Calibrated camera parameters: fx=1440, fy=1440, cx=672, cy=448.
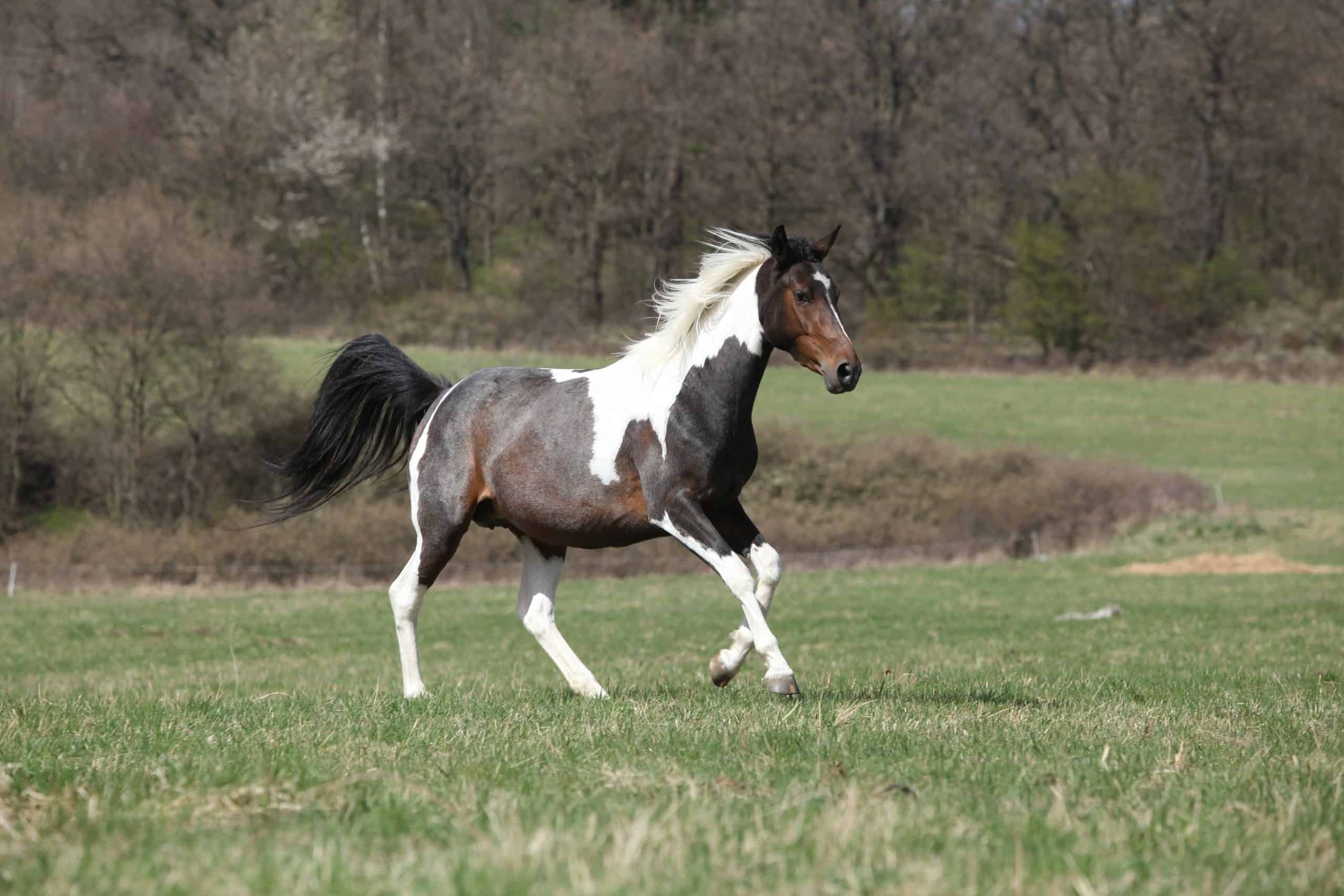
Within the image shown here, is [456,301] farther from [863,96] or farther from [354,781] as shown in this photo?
[354,781]

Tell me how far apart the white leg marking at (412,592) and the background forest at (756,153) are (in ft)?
155

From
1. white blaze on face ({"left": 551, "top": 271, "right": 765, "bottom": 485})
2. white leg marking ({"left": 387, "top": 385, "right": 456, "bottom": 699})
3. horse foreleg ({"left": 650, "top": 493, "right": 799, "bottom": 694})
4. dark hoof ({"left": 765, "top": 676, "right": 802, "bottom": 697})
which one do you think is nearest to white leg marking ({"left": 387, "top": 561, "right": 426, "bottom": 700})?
white leg marking ({"left": 387, "top": 385, "right": 456, "bottom": 699})

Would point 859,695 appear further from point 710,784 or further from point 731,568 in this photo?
point 710,784

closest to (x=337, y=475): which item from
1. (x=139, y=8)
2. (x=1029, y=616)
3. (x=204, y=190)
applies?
(x=1029, y=616)

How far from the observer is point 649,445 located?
311 inches

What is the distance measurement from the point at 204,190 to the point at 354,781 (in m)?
54.8

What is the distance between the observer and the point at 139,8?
6400cm

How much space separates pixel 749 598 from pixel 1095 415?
47972 millimetres

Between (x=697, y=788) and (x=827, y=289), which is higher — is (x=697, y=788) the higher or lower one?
the lower one

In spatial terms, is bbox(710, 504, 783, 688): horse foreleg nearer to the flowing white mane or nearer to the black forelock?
the flowing white mane

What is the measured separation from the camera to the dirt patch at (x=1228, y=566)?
30.5 metres

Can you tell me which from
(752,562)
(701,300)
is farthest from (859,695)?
(701,300)

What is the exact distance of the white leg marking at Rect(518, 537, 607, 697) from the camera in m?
8.60

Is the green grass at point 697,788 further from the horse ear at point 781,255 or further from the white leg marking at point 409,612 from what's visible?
the horse ear at point 781,255
